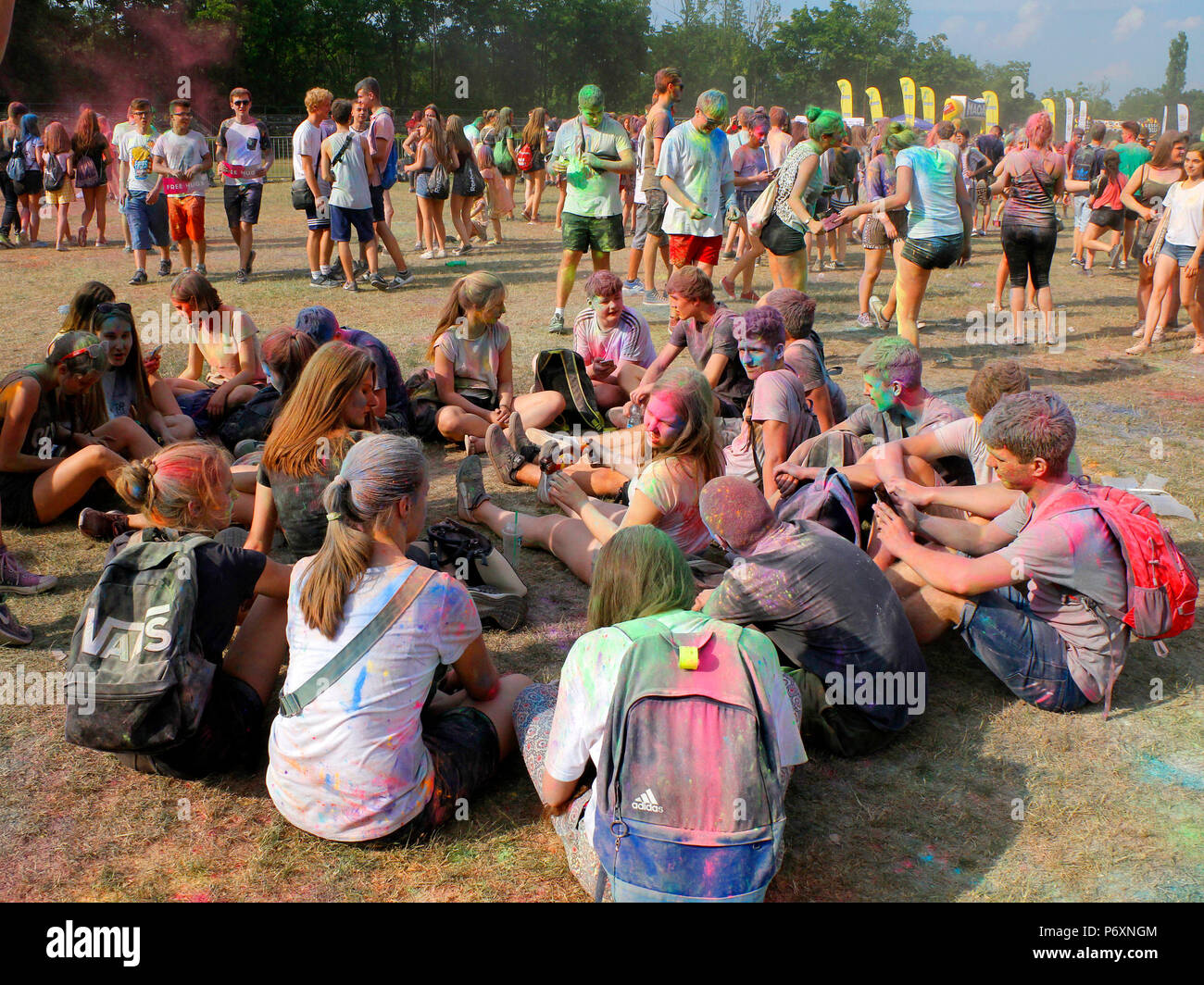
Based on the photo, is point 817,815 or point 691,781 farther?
point 817,815

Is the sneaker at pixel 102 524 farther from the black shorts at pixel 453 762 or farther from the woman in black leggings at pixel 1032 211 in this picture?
the woman in black leggings at pixel 1032 211

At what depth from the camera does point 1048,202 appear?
28.7ft

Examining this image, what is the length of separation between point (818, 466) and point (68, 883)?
11.1 feet

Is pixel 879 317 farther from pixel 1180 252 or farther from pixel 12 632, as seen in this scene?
pixel 12 632

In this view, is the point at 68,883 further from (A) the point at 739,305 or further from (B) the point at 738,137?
(B) the point at 738,137

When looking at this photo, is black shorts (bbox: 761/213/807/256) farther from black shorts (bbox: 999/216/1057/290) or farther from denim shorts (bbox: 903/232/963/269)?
black shorts (bbox: 999/216/1057/290)

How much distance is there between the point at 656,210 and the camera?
1024cm

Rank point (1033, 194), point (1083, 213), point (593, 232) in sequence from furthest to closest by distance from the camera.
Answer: point (1083, 213), point (593, 232), point (1033, 194)

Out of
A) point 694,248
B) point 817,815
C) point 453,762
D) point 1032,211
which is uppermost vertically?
point 1032,211

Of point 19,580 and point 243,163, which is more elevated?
point 243,163

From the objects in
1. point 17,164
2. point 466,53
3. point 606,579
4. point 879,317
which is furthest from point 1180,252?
point 466,53

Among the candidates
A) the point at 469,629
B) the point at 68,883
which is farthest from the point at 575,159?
the point at 68,883

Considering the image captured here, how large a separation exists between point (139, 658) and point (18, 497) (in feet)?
8.74

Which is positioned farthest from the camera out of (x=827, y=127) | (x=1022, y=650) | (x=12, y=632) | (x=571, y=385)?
(x=827, y=127)
